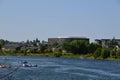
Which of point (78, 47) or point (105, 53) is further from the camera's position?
point (78, 47)

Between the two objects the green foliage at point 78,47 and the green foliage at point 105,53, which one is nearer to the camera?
the green foliage at point 105,53

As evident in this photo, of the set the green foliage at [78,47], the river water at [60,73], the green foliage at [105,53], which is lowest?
the river water at [60,73]

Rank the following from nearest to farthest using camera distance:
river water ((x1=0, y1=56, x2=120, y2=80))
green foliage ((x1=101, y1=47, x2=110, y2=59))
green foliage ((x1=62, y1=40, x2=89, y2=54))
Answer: river water ((x1=0, y1=56, x2=120, y2=80)) < green foliage ((x1=101, y1=47, x2=110, y2=59)) < green foliage ((x1=62, y1=40, x2=89, y2=54))

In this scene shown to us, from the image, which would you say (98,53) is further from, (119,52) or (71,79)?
(71,79)

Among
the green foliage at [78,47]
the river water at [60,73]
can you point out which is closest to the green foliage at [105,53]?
the green foliage at [78,47]

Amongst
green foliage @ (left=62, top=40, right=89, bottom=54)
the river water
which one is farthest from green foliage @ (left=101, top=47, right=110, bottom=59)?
the river water

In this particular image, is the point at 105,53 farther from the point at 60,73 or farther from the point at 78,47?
the point at 60,73

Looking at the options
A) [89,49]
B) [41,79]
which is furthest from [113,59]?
[41,79]

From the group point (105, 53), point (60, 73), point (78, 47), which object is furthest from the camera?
point (78, 47)

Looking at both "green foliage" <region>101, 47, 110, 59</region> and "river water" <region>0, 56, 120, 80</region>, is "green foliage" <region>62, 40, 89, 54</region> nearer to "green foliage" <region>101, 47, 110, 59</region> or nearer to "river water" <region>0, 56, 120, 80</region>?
"green foliage" <region>101, 47, 110, 59</region>

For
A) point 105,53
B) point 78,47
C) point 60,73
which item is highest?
point 78,47

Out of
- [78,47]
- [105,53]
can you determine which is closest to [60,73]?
[105,53]

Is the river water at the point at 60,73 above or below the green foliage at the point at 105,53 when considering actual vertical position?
below

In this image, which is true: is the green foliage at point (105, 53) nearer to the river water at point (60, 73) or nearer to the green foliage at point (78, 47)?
the green foliage at point (78, 47)
